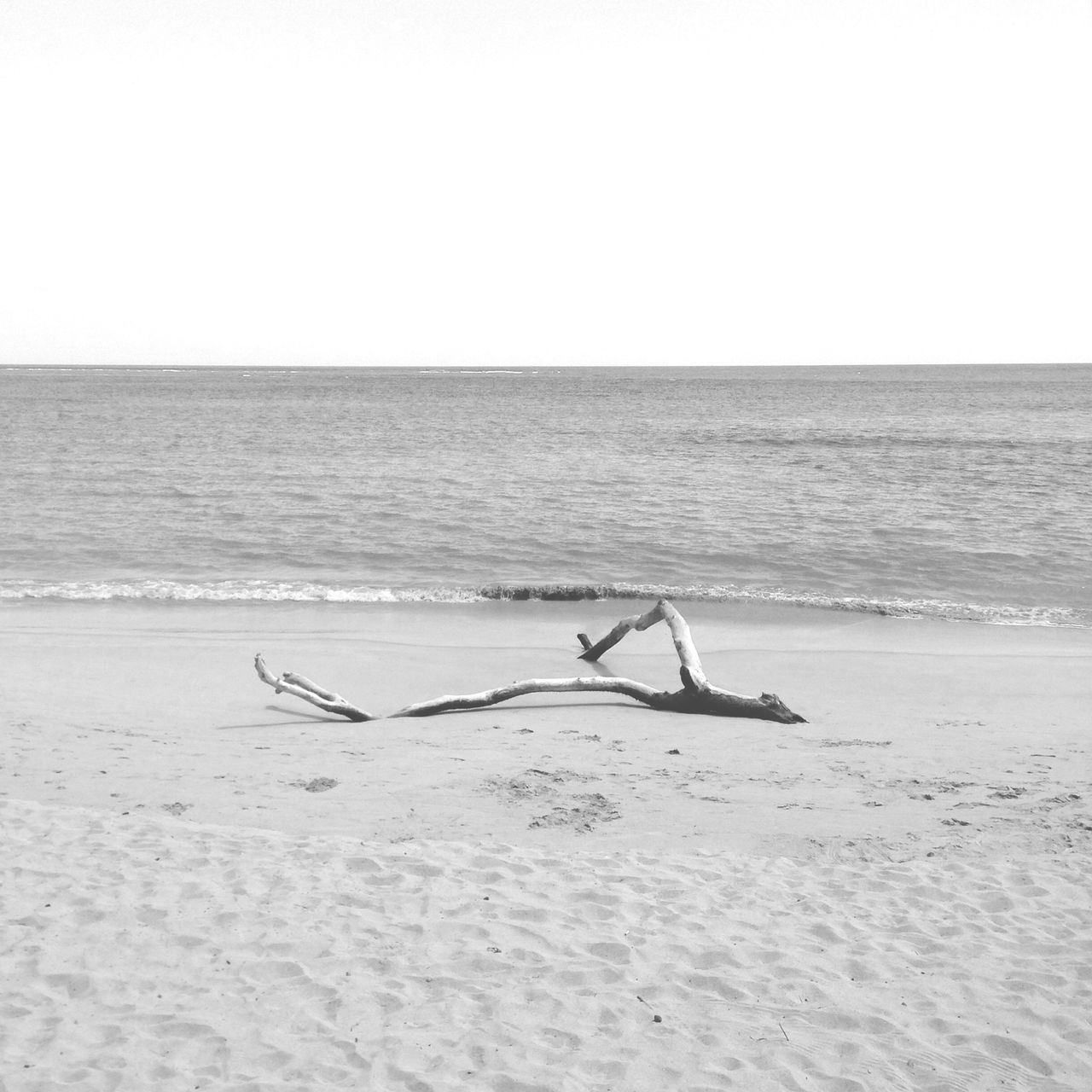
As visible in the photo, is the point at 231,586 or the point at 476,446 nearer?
the point at 231,586

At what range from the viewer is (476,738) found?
887 centimetres

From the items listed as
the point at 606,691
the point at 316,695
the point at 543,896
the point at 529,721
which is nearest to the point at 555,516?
the point at 606,691

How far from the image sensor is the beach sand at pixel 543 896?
4098 mm

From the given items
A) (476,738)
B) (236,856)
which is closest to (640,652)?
(476,738)

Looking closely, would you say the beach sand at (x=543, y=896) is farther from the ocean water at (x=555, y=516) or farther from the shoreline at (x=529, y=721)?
the ocean water at (x=555, y=516)

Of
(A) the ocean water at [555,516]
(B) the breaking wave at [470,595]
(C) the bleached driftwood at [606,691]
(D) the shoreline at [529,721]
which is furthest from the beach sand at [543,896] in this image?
(A) the ocean water at [555,516]

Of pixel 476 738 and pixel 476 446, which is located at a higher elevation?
pixel 476 446

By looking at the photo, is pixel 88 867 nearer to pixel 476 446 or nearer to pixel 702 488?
pixel 702 488

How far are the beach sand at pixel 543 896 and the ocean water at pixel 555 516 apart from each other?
20.6 ft

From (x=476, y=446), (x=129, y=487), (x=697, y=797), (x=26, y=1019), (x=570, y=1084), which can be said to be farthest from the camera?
(x=476, y=446)

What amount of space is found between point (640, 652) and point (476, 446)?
3107 centimetres

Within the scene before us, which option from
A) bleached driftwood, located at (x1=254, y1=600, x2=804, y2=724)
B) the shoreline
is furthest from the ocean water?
bleached driftwood, located at (x1=254, y1=600, x2=804, y2=724)

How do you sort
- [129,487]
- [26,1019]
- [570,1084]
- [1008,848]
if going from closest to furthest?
[570,1084]
[26,1019]
[1008,848]
[129,487]

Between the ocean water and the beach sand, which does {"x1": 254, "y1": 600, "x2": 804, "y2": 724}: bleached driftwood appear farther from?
the ocean water
